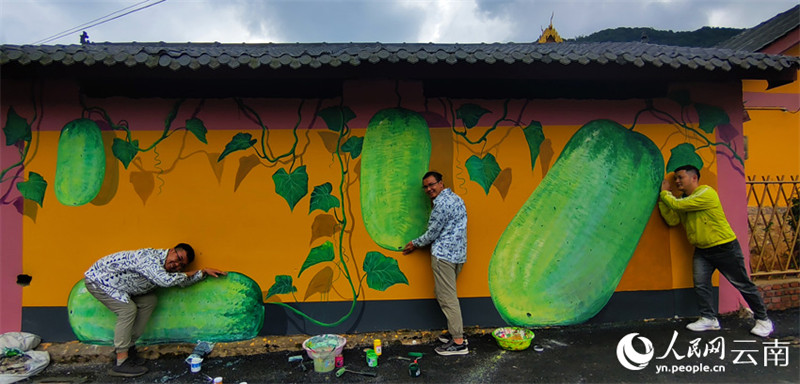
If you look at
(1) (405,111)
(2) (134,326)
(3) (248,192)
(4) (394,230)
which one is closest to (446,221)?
(4) (394,230)

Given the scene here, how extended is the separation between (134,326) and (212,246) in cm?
101

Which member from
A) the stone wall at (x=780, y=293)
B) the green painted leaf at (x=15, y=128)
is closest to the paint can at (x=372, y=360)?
the green painted leaf at (x=15, y=128)

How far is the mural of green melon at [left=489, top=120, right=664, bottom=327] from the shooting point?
4090 mm

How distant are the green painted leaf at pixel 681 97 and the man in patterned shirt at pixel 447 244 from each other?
2.71 m

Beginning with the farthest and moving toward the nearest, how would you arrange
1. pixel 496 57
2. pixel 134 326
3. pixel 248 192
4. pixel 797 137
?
pixel 797 137
pixel 248 192
pixel 134 326
pixel 496 57

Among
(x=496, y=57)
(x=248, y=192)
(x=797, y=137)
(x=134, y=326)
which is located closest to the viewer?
(x=496, y=57)

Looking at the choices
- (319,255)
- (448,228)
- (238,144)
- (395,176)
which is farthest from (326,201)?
(448,228)

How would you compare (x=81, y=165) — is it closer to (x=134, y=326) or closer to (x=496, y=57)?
(x=134, y=326)

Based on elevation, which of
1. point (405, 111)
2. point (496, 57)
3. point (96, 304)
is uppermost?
point (496, 57)

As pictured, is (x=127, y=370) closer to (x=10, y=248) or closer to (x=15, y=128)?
(x=10, y=248)

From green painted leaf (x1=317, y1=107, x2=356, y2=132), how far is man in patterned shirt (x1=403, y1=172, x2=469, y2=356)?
103 cm

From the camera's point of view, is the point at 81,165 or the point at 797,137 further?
the point at 797,137

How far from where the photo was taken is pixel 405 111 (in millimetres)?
4031

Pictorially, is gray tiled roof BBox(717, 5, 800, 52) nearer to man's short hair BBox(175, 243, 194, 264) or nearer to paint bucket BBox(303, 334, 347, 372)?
paint bucket BBox(303, 334, 347, 372)
